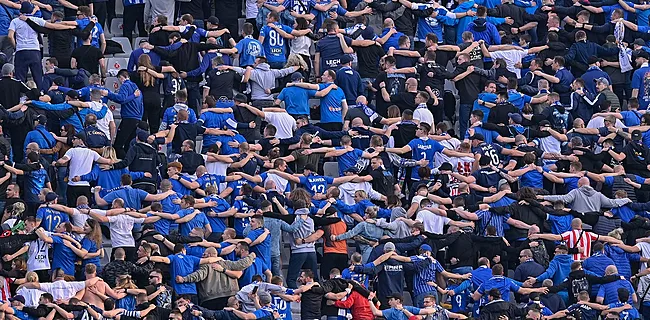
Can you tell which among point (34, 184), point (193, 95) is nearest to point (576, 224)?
point (193, 95)

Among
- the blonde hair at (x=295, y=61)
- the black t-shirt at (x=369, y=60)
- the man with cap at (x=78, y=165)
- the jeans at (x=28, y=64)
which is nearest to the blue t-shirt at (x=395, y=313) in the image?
the man with cap at (x=78, y=165)

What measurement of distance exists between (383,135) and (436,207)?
2259 mm

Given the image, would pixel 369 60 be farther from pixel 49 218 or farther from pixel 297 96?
pixel 49 218

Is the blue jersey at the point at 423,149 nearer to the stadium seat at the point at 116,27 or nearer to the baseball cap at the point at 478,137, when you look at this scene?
the baseball cap at the point at 478,137

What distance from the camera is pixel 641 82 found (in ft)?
121

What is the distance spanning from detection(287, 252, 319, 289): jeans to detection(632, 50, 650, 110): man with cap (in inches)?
313

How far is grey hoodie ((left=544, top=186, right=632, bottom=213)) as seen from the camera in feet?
110

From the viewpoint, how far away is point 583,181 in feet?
111

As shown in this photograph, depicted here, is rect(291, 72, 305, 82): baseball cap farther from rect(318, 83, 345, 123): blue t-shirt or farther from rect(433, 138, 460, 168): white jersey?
rect(433, 138, 460, 168): white jersey

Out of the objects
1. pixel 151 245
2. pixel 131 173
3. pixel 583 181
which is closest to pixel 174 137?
pixel 131 173

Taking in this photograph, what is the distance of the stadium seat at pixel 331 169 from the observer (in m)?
34.0

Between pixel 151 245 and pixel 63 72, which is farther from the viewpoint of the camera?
pixel 63 72

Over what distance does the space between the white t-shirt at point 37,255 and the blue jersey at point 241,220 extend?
326 cm

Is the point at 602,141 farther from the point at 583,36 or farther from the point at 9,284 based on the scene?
the point at 9,284
